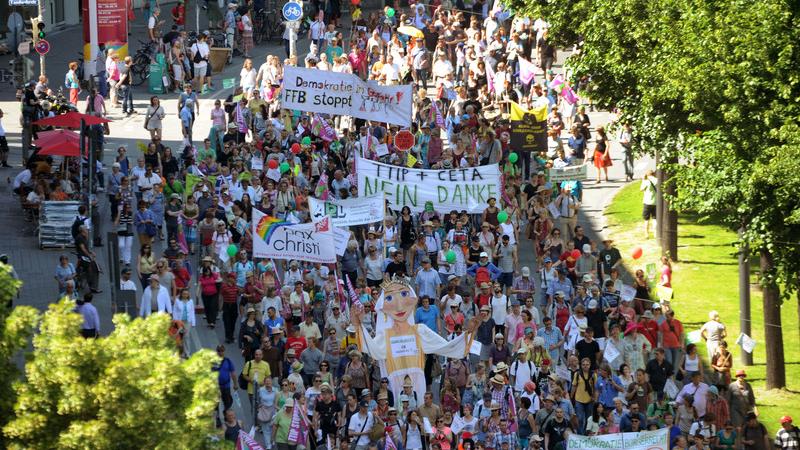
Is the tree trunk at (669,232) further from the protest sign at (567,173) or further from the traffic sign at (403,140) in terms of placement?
the traffic sign at (403,140)

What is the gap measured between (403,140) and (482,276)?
24.2ft

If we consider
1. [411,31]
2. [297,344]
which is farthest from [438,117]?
[297,344]

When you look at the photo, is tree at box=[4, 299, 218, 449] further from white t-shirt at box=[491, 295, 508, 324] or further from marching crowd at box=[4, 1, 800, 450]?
white t-shirt at box=[491, 295, 508, 324]

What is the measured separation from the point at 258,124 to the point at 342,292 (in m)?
11.1

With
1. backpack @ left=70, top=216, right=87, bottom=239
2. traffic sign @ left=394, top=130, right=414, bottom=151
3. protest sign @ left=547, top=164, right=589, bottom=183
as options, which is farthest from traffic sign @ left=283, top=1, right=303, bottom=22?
backpack @ left=70, top=216, right=87, bottom=239

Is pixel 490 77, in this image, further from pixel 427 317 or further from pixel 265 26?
pixel 427 317

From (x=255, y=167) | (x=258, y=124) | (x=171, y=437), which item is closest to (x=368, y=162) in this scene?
(x=255, y=167)

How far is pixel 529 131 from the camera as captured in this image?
37281 millimetres

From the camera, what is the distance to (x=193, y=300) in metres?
30.1

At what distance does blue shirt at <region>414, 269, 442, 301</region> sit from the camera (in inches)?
1156

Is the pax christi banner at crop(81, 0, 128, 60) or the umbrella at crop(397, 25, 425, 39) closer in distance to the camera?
the pax christi banner at crop(81, 0, 128, 60)

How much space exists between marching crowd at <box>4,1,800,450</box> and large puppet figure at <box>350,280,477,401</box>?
30 cm

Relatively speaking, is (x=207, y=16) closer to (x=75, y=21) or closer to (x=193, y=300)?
(x=75, y=21)

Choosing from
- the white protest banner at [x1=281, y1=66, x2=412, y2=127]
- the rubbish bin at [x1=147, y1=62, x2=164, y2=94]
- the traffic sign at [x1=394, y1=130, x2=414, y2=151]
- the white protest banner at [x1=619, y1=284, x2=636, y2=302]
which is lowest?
the white protest banner at [x1=619, y1=284, x2=636, y2=302]
